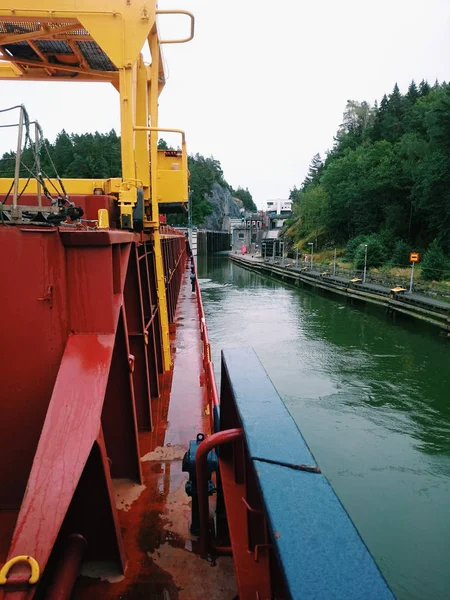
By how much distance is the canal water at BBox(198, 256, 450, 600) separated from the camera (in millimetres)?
7711

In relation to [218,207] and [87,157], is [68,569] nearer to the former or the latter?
[87,157]

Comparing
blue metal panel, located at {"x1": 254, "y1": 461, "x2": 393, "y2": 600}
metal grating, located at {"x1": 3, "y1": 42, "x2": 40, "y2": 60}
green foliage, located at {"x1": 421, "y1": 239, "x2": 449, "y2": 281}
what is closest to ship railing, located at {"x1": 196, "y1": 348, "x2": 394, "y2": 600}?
blue metal panel, located at {"x1": 254, "y1": 461, "x2": 393, "y2": 600}

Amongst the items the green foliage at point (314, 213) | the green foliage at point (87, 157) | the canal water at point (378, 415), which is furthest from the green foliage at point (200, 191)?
the canal water at point (378, 415)

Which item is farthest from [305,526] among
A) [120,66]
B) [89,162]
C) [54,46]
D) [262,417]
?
[89,162]

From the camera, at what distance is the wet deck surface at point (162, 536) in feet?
10.7

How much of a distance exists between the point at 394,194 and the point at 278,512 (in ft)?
172

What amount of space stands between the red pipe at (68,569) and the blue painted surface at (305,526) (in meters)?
1.76

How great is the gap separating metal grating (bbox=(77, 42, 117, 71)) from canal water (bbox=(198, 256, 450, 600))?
395 inches

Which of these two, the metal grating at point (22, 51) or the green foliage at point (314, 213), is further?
the green foliage at point (314, 213)

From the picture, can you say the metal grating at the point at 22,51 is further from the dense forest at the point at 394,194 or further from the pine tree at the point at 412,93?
the pine tree at the point at 412,93

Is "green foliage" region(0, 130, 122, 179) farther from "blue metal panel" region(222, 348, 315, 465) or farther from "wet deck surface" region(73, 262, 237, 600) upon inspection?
"blue metal panel" region(222, 348, 315, 465)

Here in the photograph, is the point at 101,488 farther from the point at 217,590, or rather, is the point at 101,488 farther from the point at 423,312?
the point at 423,312

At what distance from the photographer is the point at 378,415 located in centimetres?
1270

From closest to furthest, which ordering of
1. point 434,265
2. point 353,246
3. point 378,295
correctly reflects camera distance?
point 378,295, point 434,265, point 353,246
